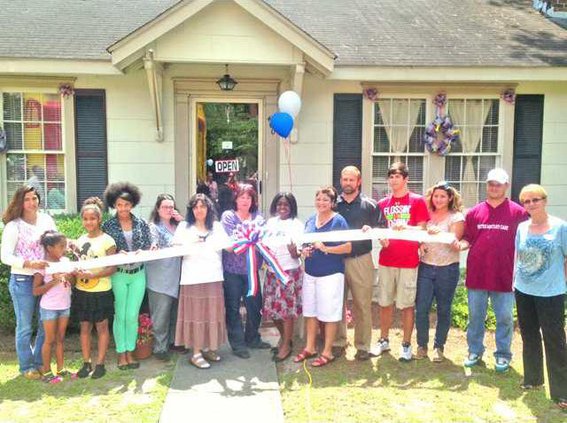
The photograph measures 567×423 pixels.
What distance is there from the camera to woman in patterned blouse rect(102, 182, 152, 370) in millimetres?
4570

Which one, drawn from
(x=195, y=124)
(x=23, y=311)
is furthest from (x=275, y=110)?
(x=23, y=311)

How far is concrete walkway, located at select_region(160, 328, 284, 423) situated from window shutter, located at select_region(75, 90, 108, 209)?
3.36 metres

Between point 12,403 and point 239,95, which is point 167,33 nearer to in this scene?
point 239,95

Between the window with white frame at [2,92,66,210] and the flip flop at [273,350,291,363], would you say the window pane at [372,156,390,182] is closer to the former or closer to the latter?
the flip flop at [273,350,291,363]

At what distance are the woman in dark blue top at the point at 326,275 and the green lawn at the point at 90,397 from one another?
4.55 ft

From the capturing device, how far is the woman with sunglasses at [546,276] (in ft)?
13.1

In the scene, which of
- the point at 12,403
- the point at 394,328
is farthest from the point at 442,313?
the point at 12,403

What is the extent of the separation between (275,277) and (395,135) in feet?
11.7

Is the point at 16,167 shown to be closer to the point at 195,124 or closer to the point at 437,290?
the point at 195,124

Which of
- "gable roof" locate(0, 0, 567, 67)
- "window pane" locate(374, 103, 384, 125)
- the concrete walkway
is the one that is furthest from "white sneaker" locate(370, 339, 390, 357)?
"gable roof" locate(0, 0, 567, 67)

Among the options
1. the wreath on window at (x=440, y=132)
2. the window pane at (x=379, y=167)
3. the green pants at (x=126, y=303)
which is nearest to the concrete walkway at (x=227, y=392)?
the green pants at (x=126, y=303)

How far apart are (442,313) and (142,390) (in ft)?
8.83

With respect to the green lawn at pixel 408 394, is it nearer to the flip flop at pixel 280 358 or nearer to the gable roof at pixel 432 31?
the flip flop at pixel 280 358

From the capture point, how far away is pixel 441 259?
4.75 meters
